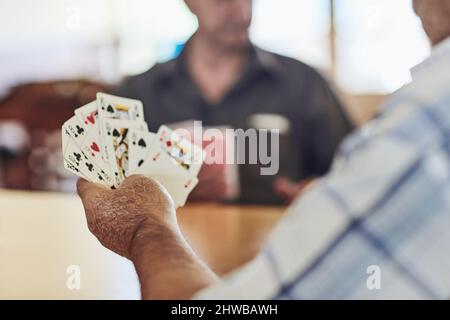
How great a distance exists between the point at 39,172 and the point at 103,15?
2.39 ft

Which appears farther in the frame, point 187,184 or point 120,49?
point 120,49

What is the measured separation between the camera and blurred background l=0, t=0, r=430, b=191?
1.61 m

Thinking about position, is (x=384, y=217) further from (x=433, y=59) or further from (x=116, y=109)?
(x=116, y=109)

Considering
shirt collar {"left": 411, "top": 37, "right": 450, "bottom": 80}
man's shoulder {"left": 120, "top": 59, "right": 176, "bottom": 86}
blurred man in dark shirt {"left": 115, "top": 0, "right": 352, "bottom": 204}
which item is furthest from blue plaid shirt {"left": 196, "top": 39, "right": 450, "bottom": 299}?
blurred man in dark shirt {"left": 115, "top": 0, "right": 352, "bottom": 204}

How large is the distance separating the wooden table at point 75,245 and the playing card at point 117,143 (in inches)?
4.7

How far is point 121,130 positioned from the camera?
935 mm

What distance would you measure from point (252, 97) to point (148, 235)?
5.79ft

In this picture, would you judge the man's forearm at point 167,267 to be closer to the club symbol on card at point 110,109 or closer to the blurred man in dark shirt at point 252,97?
the club symbol on card at point 110,109

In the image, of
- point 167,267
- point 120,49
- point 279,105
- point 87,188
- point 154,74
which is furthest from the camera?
point 279,105

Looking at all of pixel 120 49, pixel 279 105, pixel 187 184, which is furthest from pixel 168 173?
pixel 279 105

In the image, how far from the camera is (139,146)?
3.01 ft

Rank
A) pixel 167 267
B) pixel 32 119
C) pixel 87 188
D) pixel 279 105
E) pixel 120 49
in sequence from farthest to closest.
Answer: pixel 32 119 < pixel 279 105 < pixel 120 49 < pixel 87 188 < pixel 167 267

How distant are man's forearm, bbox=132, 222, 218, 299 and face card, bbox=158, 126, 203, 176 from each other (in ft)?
0.52

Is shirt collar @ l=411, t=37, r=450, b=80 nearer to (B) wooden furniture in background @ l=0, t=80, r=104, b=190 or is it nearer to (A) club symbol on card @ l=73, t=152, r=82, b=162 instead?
(A) club symbol on card @ l=73, t=152, r=82, b=162
